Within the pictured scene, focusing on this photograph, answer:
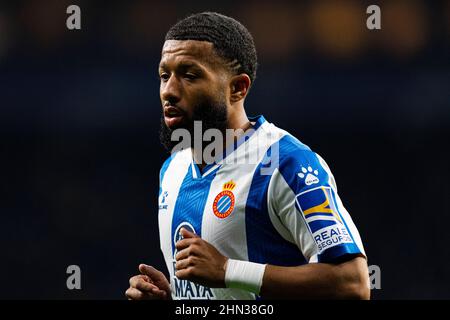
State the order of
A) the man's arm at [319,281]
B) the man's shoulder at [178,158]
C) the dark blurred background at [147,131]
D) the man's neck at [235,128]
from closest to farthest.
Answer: the man's arm at [319,281] < the man's neck at [235,128] < the man's shoulder at [178,158] < the dark blurred background at [147,131]

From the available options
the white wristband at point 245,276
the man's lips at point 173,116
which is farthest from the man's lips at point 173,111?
the white wristband at point 245,276

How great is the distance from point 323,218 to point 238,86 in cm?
72

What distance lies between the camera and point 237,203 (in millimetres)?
→ 2662

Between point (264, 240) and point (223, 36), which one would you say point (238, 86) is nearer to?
point (223, 36)

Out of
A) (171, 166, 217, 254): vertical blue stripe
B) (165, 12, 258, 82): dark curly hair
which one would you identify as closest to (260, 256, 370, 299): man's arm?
(171, 166, 217, 254): vertical blue stripe

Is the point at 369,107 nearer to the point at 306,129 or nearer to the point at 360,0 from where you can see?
the point at 306,129

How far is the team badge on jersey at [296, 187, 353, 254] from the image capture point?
246 cm

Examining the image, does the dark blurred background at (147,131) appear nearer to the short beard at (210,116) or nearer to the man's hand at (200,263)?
the short beard at (210,116)

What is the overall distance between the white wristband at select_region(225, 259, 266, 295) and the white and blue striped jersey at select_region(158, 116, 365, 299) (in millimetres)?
137

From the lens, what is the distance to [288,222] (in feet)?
8.34

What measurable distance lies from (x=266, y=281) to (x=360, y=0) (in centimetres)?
555

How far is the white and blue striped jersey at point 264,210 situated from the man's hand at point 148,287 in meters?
0.04

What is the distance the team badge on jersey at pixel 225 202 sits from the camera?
2.68 meters

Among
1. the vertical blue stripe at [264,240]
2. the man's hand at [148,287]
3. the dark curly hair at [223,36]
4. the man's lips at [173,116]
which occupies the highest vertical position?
the dark curly hair at [223,36]
